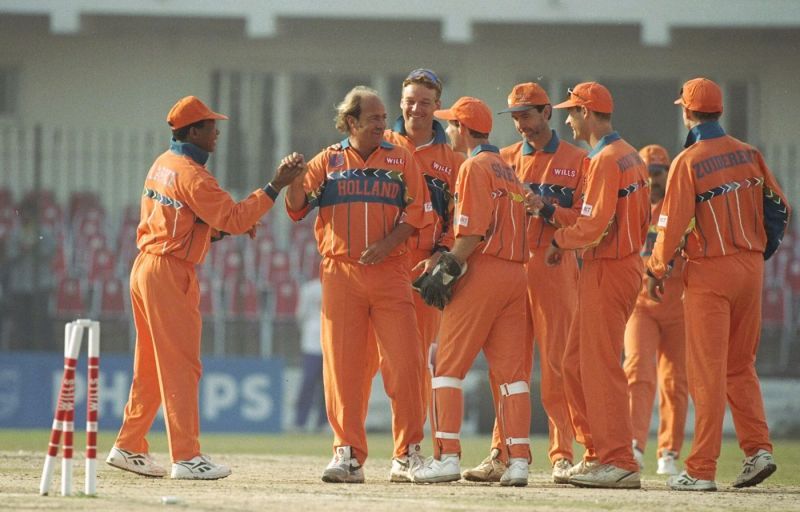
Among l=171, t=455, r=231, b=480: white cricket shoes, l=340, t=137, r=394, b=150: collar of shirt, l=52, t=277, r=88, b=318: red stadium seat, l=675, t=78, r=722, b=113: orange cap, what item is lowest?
l=171, t=455, r=231, b=480: white cricket shoes

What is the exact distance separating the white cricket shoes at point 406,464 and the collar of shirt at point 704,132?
107 inches

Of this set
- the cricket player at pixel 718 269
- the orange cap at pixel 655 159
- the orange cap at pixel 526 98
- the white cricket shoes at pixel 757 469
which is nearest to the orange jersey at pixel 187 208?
the orange cap at pixel 526 98

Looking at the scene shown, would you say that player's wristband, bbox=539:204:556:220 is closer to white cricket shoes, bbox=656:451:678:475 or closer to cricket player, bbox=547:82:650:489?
cricket player, bbox=547:82:650:489

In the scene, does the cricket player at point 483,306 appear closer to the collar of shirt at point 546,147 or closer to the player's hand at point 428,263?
the player's hand at point 428,263

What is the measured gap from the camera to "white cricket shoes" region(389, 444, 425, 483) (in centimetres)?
965

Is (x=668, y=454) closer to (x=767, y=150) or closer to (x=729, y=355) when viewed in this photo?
(x=729, y=355)

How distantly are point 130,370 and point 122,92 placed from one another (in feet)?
25.9

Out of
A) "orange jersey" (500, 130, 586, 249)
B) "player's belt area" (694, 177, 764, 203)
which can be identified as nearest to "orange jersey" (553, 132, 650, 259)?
"player's belt area" (694, 177, 764, 203)

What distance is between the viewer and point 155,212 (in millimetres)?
9492

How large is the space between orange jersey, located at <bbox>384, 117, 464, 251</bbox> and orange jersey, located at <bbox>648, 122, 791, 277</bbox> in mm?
1544

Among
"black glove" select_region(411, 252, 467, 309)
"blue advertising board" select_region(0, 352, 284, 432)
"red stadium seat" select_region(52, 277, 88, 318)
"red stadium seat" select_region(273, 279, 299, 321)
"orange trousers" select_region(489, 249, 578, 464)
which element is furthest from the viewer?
"red stadium seat" select_region(273, 279, 299, 321)

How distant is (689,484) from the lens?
944 cm

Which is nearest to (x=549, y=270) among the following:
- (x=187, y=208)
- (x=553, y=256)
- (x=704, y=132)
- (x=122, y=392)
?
(x=553, y=256)

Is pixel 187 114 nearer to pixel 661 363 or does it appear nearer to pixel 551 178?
pixel 551 178
